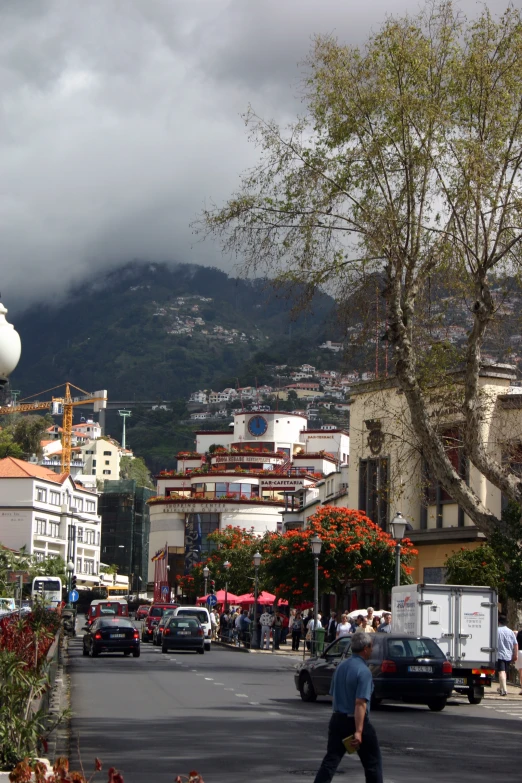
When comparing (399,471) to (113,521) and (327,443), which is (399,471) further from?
(113,521)

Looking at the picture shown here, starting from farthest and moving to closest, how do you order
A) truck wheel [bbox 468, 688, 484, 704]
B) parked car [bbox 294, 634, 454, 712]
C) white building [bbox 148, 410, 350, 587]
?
white building [bbox 148, 410, 350, 587] < truck wheel [bbox 468, 688, 484, 704] < parked car [bbox 294, 634, 454, 712]

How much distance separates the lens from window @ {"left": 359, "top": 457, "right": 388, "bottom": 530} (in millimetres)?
46500

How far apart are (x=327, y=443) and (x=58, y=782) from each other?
14540 centimetres

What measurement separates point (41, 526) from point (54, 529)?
16.2ft

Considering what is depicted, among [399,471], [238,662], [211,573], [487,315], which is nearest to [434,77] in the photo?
[487,315]

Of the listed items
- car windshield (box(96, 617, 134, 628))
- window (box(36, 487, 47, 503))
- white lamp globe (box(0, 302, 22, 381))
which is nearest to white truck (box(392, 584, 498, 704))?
car windshield (box(96, 617, 134, 628))

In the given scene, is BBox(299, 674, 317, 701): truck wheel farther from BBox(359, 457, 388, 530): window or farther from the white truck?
BBox(359, 457, 388, 530): window

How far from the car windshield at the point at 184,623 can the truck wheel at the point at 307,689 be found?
1943cm

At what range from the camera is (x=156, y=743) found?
14.0m

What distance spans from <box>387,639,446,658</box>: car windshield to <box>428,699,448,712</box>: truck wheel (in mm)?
903

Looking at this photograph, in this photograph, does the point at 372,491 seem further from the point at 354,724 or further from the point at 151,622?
the point at 354,724

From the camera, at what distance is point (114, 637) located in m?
36.1

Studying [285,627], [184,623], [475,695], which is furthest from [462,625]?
[285,627]

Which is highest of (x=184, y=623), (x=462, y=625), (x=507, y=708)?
(x=462, y=625)
